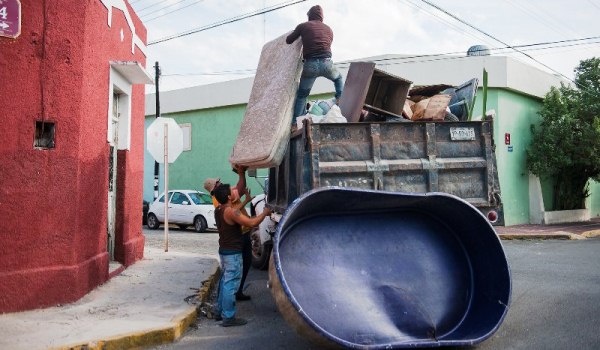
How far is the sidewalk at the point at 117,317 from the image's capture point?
4660 mm

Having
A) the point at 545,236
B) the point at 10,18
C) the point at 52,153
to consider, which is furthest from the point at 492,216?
the point at 545,236

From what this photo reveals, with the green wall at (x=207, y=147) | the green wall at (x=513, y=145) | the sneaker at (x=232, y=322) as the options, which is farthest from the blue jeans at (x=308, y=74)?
the green wall at (x=207, y=147)

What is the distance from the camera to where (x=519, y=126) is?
1864 centimetres

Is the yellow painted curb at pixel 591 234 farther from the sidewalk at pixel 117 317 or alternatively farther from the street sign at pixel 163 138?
the sidewalk at pixel 117 317

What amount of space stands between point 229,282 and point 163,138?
19.3 feet

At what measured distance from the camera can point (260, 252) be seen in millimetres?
8883

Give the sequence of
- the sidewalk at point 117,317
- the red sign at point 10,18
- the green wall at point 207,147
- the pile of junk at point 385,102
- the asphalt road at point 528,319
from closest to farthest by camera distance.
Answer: the sidewalk at point 117,317, the asphalt road at point 528,319, the red sign at point 10,18, the pile of junk at point 385,102, the green wall at point 207,147

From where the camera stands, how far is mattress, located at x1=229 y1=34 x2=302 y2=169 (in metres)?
6.13

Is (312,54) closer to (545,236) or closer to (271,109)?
(271,109)

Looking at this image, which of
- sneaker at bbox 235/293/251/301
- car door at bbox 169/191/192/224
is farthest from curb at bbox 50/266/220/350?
car door at bbox 169/191/192/224

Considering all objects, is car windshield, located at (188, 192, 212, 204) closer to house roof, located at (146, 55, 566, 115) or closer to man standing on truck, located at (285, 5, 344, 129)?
house roof, located at (146, 55, 566, 115)

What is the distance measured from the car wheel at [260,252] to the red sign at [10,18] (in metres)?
4.62

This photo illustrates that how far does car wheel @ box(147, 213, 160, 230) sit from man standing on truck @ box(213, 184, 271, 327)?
13436 mm

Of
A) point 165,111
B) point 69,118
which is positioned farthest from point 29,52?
point 165,111
